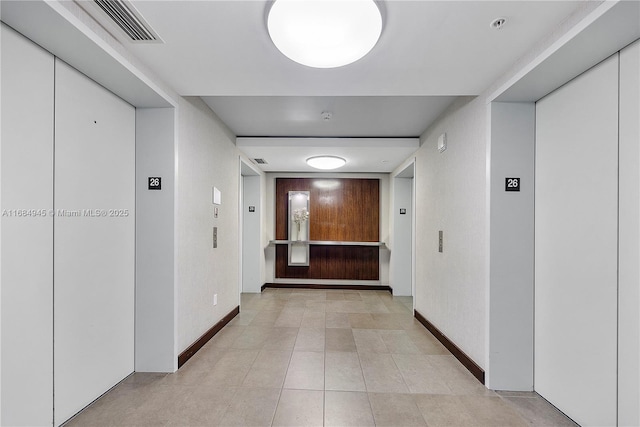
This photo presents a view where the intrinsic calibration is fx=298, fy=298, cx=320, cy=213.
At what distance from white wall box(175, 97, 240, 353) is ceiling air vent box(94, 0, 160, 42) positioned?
3.04 ft

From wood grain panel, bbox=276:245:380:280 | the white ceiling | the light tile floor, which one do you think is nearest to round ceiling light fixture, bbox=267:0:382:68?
the white ceiling

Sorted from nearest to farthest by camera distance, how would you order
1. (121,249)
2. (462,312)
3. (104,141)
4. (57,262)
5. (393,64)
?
(57,262), (393,64), (104,141), (121,249), (462,312)

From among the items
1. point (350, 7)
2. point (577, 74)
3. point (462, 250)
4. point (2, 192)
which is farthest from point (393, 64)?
point (2, 192)

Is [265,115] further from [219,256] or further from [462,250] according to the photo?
[462,250]

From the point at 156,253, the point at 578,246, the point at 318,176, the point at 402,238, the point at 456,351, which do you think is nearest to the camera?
the point at 578,246

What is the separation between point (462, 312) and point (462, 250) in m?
0.60

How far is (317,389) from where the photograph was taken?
2373 mm

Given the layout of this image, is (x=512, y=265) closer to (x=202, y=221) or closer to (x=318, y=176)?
(x=202, y=221)

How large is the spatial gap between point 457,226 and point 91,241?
316 centimetres

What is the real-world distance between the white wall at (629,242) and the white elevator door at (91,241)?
10.9 feet

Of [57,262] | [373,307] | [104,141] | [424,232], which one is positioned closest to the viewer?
[57,262]

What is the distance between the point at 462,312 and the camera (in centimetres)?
290

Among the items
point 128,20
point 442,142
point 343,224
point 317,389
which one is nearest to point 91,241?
point 128,20

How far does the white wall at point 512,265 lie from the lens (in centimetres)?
237
